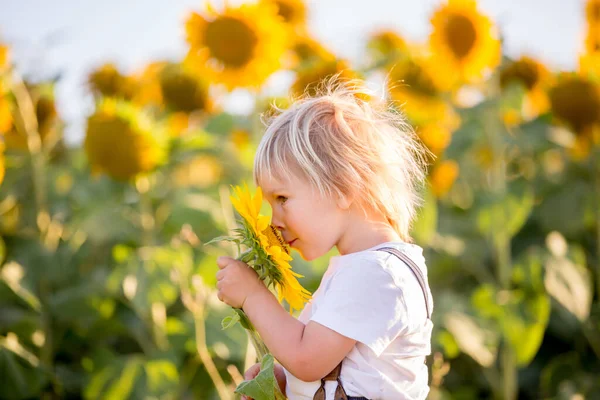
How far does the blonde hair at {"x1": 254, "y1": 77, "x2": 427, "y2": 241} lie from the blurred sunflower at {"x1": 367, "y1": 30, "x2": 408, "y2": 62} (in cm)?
211

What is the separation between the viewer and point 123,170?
2.42 meters

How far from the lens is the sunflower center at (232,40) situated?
2.62 m

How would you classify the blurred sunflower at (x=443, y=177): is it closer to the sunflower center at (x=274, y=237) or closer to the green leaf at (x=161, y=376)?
the green leaf at (x=161, y=376)

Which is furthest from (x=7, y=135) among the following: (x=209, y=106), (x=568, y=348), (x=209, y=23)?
(x=568, y=348)

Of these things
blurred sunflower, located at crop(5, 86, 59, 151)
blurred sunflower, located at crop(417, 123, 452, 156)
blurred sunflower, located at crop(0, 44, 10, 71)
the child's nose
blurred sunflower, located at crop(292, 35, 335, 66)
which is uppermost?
the child's nose

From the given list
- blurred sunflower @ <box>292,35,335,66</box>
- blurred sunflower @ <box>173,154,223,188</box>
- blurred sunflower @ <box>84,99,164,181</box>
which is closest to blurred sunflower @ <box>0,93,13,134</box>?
blurred sunflower @ <box>84,99,164,181</box>

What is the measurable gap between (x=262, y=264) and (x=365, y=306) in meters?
0.16

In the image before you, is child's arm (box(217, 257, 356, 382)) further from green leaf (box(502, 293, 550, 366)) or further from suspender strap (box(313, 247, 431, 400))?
green leaf (box(502, 293, 550, 366))

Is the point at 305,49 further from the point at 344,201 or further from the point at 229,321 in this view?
the point at 229,321

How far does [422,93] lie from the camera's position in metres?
3.17

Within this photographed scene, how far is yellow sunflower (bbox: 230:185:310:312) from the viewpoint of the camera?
1.08 meters

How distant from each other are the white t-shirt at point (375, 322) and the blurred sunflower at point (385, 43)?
2297mm

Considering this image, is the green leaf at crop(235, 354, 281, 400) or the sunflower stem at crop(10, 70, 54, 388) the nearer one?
the green leaf at crop(235, 354, 281, 400)

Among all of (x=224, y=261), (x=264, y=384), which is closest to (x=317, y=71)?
(x=224, y=261)
